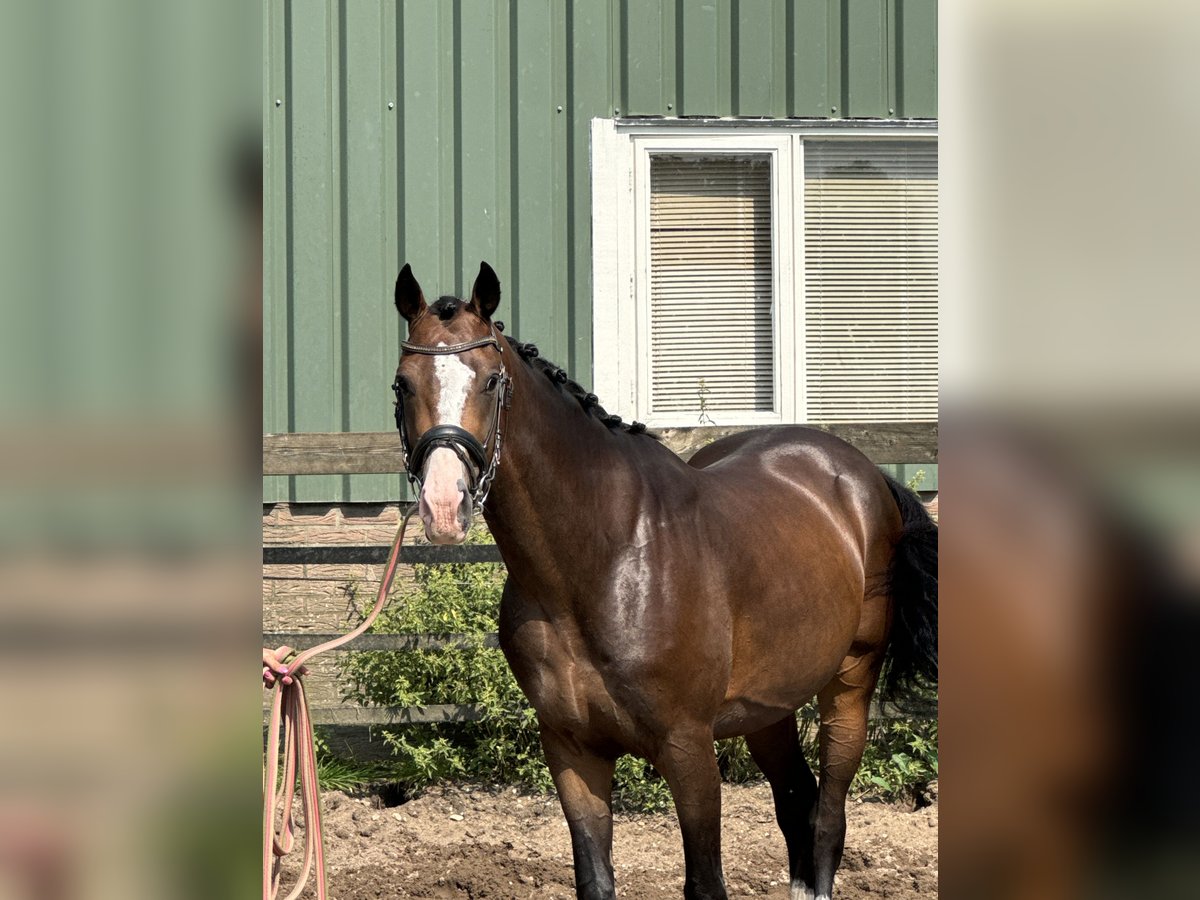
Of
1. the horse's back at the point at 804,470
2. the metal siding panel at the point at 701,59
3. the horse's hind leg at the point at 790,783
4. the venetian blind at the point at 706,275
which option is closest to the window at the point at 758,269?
the venetian blind at the point at 706,275

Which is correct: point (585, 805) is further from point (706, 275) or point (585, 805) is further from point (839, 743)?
point (706, 275)

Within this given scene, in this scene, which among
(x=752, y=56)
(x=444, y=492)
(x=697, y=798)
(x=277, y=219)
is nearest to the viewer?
(x=444, y=492)

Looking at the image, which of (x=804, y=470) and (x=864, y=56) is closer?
(x=804, y=470)

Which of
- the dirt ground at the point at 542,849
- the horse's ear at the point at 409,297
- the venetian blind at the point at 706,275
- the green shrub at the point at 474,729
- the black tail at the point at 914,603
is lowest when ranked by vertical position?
the dirt ground at the point at 542,849

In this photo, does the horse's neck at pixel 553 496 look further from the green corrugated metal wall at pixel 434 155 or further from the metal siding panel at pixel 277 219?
the metal siding panel at pixel 277 219

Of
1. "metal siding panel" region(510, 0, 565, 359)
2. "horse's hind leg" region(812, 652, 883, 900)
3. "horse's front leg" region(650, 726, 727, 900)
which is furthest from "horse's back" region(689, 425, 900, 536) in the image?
"metal siding panel" region(510, 0, 565, 359)

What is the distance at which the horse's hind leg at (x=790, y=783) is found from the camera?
4457 mm

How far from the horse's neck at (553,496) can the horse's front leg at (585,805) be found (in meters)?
0.49

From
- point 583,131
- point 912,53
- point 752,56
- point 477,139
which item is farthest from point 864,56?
point 477,139

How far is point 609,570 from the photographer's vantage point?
11.1 ft

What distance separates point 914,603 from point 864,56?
291 centimetres
